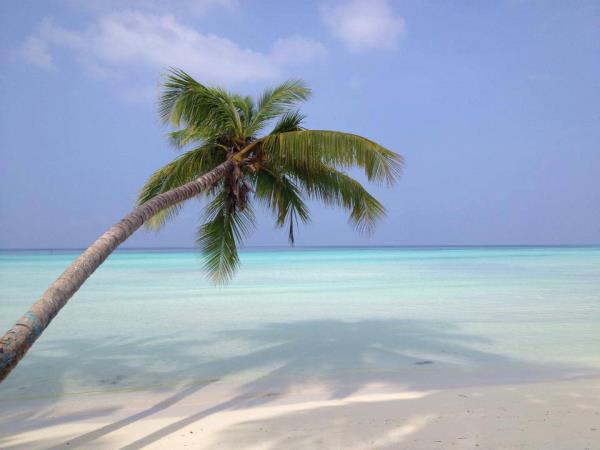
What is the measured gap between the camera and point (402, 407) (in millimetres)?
5312

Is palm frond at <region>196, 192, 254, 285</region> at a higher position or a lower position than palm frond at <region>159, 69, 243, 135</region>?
lower

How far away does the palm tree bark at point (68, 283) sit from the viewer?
2854mm

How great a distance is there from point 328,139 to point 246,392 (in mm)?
3233

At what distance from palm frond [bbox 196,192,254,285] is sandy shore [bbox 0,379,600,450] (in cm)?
236

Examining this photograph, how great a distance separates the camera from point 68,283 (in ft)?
11.7

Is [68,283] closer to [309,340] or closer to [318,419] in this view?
[318,419]

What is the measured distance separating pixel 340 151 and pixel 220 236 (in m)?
2.95

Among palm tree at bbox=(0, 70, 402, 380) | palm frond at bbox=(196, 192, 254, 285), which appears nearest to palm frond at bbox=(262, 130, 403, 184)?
palm tree at bbox=(0, 70, 402, 380)

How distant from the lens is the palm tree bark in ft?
9.36

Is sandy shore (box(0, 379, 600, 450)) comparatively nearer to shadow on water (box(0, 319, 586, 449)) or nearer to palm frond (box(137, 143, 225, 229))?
shadow on water (box(0, 319, 586, 449))

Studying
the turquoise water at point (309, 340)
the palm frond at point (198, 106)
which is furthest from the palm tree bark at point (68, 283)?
the turquoise water at point (309, 340)

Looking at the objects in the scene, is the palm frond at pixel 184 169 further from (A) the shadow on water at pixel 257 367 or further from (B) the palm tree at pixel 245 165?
(A) the shadow on water at pixel 257 367

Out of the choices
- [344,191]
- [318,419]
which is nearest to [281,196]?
[344,191]

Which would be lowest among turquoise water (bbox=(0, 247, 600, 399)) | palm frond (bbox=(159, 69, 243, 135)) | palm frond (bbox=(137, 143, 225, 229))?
turquoise water (bbox=(0, 247, 600, 399))
